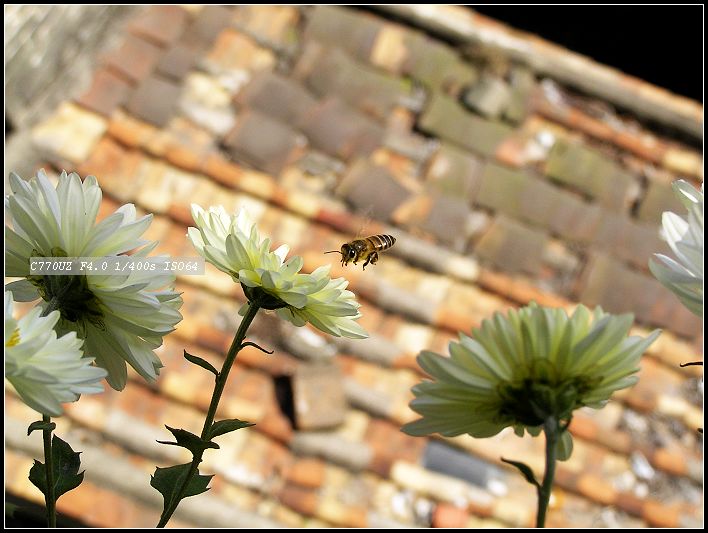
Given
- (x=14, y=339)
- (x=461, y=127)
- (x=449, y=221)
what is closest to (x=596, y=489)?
(x=449, y=221)

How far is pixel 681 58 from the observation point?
170 inches

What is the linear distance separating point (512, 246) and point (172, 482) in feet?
5.53

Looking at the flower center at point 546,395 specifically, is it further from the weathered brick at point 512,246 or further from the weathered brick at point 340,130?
the weathered brick at point 340,130

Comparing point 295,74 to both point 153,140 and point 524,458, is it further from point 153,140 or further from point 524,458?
point 524,458

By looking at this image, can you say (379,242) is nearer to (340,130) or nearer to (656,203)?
(340,130)

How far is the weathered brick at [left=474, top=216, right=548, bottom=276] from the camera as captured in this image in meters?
2.09

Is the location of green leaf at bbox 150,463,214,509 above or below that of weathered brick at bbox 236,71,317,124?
below

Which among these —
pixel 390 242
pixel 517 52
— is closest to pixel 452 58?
pixel 517 52

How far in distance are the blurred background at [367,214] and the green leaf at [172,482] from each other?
3.57ft

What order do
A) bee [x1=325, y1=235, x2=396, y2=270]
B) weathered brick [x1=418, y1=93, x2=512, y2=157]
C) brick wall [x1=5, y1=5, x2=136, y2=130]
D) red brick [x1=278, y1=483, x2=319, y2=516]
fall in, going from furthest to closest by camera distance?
weathered brick [x1=418, y1=93, x2=512, y2=157] < brick wall [x1=5, y1=5, x2=136, y2=130] < red brick [x1=278, y1=483, x2=319, y2=516] < bee [x1=325, y1=235, x2=396, y2=270]

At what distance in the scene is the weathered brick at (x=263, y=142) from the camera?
2.12m

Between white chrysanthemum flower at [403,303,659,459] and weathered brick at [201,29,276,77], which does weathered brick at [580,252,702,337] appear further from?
white chrysanthemum flower at [403,303,659,459]

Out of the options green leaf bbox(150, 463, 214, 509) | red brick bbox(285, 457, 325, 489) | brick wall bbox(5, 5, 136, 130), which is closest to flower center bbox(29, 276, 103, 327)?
green leaf bbox(150, 463, 214, 509)

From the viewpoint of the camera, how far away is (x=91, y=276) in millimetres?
467
